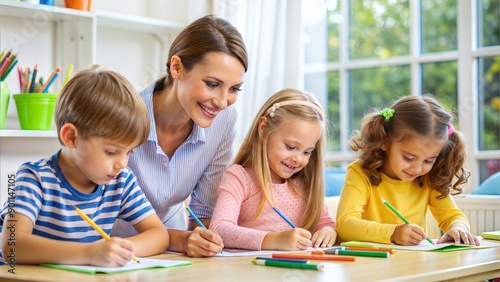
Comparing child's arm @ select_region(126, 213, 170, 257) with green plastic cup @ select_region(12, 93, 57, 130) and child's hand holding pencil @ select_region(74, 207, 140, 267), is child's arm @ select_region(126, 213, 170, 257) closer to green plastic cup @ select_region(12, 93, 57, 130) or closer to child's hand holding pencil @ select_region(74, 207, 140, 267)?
child's hand holding pencil @ select_region(74, 207, 140, 267)

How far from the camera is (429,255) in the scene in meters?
1.60

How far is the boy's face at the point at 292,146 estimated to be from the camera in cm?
188

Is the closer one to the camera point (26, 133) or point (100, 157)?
point (100, 157)

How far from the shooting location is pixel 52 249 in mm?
1336

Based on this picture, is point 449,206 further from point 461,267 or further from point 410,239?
point 461,267

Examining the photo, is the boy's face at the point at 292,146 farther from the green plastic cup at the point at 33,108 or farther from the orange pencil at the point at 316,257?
the green plastic cup at the point at 33,108

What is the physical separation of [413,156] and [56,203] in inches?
39.3

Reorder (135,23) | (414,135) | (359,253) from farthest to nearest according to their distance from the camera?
1. (135,23)
2. (414,135)
3. (359,253)

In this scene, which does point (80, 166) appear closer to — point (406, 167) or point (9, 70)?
point (406, 167)

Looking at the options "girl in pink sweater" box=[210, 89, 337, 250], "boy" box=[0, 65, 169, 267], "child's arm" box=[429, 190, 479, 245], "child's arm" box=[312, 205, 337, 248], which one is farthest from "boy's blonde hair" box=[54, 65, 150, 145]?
"child's arm" box=[429, 190, 479, 245]

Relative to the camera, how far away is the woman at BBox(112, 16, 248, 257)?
1.78m

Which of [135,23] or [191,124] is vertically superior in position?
[135,23]

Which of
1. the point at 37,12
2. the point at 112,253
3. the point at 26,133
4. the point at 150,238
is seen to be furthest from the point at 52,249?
the point at 37,12

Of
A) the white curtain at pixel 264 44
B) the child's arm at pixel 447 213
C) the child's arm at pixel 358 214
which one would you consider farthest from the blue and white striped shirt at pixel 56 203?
the white curtain at pixel 264 44
